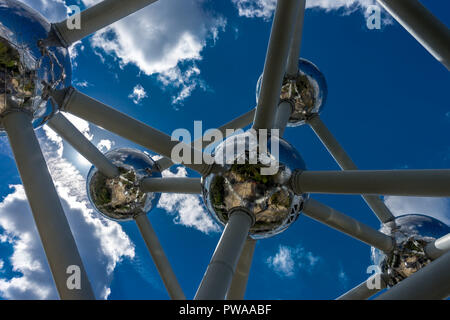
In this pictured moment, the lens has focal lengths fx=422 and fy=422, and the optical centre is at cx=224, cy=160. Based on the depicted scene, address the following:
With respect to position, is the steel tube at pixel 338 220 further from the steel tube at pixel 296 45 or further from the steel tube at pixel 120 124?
the steel tube at pixel 296 45

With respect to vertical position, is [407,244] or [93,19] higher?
[93,19]

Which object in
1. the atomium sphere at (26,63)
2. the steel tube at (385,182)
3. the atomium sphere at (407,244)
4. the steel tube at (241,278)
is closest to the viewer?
the steel tube at (385,182)

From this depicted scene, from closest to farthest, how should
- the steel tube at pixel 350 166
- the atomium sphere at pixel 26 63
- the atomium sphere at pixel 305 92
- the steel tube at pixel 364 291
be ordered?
the atomium sphere at pixel 26 63
the steel tube at pixel 364 291
the steel tube at pixel 350 166
the atomium sphere at pixel 305 92

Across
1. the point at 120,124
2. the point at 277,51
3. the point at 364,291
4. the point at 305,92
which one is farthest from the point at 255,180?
the point at 305,92

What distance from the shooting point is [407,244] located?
655 centimetres

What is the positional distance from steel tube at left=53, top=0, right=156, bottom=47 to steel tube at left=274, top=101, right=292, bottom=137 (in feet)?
9.24

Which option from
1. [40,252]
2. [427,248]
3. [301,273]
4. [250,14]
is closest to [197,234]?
[301,273]

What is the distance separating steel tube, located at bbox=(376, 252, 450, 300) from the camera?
8.66 feet

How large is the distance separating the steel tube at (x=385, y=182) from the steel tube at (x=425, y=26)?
1.67 m

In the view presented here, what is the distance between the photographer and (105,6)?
469cm

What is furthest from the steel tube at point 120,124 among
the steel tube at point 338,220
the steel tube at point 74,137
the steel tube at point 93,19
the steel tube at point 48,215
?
the steel tube at point 338,220

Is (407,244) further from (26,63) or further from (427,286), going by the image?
(26,63)

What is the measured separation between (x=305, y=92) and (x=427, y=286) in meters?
5.77

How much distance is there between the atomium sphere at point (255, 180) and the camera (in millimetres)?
4531
